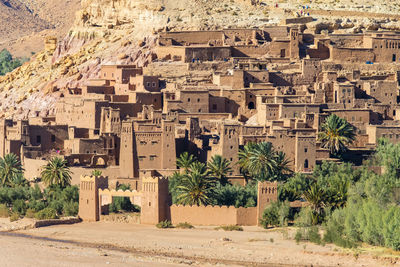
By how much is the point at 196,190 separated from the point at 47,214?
7136 millimetres

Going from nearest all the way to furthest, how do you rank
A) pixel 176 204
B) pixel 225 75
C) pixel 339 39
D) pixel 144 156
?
pixel 176 204
pixel 144 156
pixel 225 75
pixel 339 39

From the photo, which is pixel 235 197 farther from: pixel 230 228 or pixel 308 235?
pixel 308 235

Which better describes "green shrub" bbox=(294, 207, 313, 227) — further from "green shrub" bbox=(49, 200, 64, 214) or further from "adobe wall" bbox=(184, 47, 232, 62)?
"adobe wall" bbox=(184, 47, 232, 62)

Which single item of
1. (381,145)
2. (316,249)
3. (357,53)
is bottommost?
(316,249)

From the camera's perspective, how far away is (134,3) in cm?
8594

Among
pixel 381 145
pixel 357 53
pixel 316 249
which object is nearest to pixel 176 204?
pixel 316 249

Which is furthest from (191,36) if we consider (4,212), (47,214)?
(47,214)

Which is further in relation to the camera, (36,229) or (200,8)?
(200,8)

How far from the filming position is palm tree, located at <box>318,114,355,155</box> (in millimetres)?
67062

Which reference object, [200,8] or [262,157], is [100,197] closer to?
[262,157]

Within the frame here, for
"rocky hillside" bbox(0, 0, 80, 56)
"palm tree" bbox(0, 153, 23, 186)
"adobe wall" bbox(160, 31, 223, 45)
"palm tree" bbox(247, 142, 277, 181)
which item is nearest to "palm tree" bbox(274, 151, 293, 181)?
"palm tree" bbox(247, 142, 277, 181)

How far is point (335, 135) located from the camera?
2645 inches

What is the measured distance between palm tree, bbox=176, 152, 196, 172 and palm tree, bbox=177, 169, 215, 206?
98.4 inches

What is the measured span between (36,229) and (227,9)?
27.0 metres
